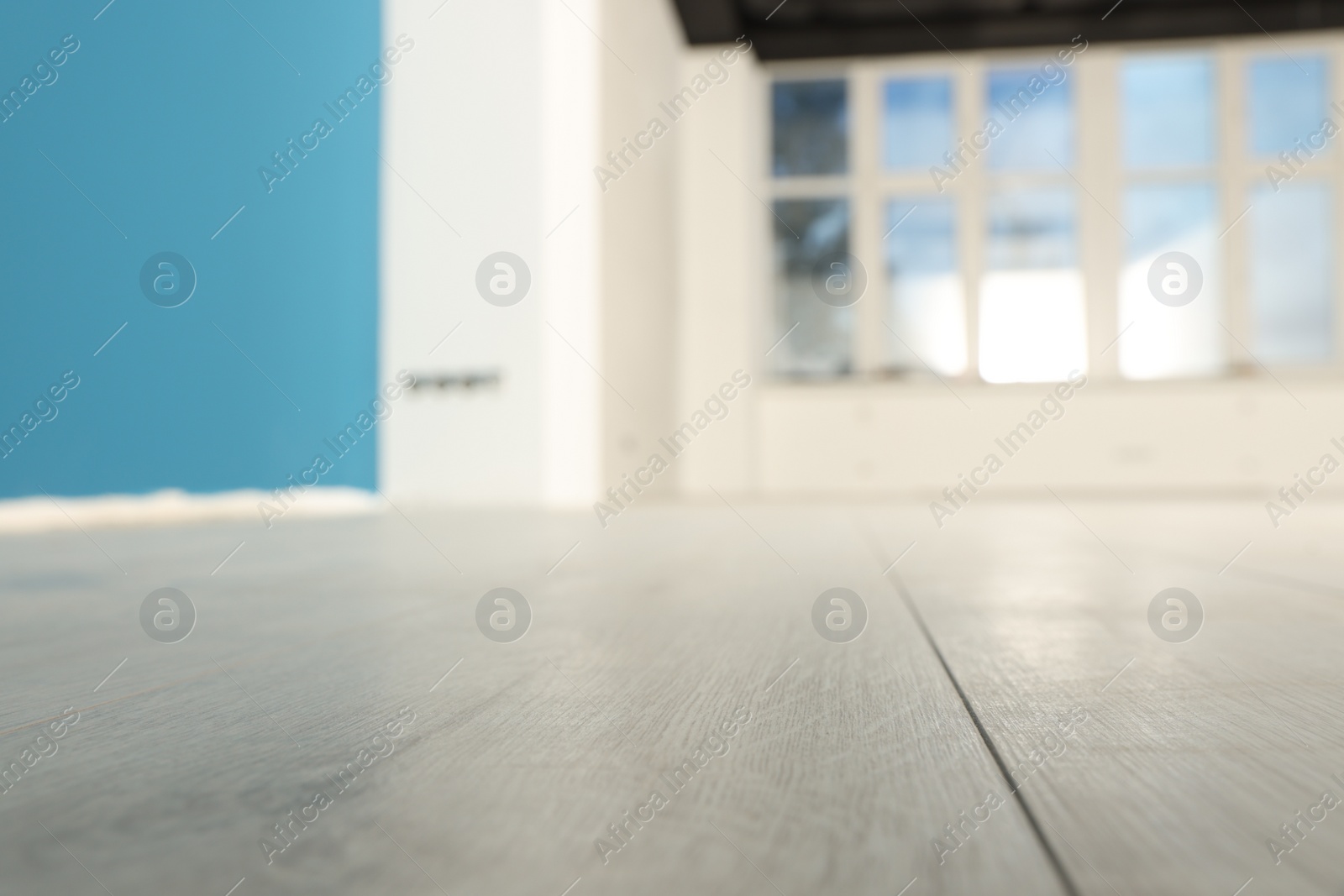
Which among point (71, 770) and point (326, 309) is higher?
point (326, 309)

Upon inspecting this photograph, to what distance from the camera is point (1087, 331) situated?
23.1 feet

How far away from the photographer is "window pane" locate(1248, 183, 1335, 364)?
6957 mm

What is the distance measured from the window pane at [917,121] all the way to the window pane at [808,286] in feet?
1.98

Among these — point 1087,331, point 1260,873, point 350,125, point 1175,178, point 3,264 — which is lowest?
point 1260,873

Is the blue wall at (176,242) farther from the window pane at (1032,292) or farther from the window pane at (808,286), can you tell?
the window pane at (1032,292)

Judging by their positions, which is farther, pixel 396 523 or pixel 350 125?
pixel 350 125

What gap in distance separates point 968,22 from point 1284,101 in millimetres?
2590

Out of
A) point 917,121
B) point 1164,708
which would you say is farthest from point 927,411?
point 1164,708

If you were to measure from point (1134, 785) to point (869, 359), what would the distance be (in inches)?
280

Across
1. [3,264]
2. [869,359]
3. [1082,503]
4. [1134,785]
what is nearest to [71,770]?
[1134,785]

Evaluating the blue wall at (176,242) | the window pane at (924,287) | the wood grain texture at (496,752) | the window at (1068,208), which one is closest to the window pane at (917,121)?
the window at (1068,208)

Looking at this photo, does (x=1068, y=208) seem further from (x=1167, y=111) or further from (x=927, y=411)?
(x=927, y=411)

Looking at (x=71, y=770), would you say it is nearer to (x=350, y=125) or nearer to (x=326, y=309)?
(x=326, y=309)

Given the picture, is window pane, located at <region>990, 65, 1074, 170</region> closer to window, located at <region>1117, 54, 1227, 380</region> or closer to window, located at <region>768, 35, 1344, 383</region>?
window, located at <region>768, 35, 1344, 383</region>
